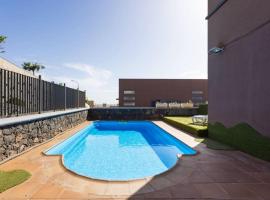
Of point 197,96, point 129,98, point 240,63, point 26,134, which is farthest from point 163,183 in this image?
point 197,96

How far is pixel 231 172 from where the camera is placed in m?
5.46

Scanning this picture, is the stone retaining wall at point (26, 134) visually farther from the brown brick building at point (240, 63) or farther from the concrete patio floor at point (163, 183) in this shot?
the brown brick building at point (240, 63)

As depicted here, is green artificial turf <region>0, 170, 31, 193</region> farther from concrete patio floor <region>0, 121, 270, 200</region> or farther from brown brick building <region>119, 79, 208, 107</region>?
brown brick building <region>119, 79, 208, 107</region>

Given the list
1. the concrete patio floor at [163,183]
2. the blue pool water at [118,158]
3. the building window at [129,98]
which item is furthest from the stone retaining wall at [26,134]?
the building window at [129,98]

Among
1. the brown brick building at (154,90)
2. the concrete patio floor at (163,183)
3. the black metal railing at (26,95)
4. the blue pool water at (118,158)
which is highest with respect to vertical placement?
the brown brick building at (154,90)

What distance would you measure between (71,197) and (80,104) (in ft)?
53.8

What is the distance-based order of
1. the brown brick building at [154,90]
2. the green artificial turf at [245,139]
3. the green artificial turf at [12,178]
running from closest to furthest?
1. the green artificial turf at [12,178]
2. the green artificial turf at [245,139]
3. the brown brick building at [154,90]

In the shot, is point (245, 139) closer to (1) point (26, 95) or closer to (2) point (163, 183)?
(2) point (163, 183)

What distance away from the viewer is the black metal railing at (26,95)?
23.4 ft

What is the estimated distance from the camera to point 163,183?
464 cm

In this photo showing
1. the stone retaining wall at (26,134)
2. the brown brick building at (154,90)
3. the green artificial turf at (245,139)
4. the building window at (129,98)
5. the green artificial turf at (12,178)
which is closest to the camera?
the green artificial turf at (12,178)

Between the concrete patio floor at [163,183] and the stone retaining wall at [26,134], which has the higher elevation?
Result: the stone retaining wall at [26,134]

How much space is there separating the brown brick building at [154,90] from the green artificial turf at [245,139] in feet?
116

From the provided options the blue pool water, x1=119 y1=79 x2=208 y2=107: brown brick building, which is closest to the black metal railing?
the blue pool water
